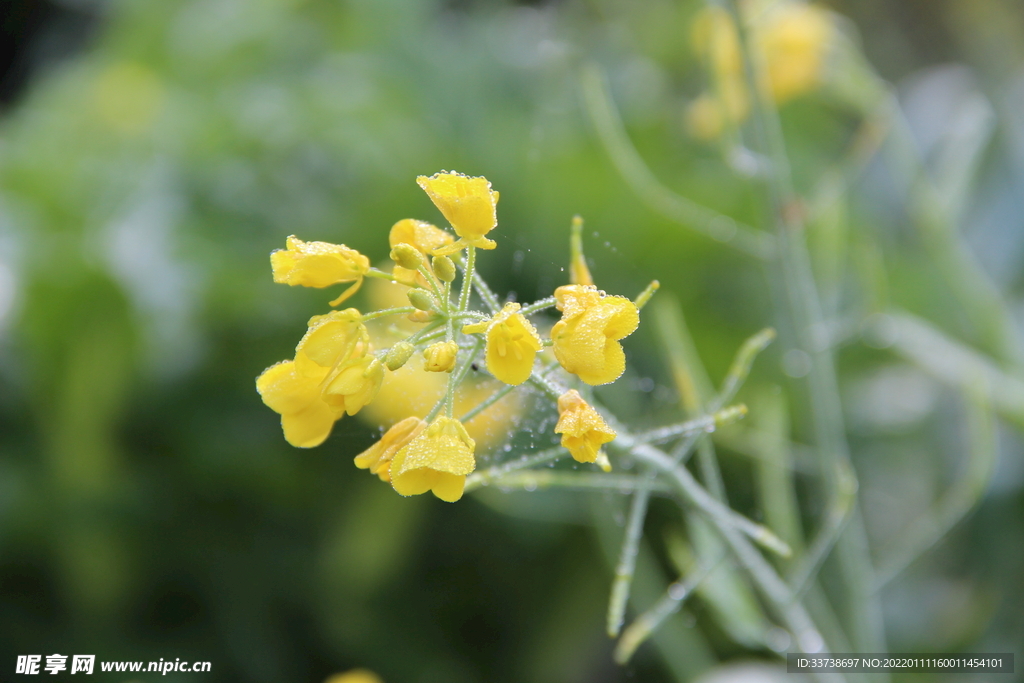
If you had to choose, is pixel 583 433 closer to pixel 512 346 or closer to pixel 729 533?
pixel 512 346

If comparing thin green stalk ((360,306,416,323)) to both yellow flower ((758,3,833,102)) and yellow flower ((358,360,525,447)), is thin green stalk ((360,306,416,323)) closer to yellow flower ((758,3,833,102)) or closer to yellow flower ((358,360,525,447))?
yellow flower ((358,360,525,447))

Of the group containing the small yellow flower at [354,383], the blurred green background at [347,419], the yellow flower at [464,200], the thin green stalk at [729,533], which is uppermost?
the yellow flower at [464,200]

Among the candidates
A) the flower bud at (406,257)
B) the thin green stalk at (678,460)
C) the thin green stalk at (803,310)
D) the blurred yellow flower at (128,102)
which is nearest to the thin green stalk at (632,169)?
the thin green stalk at (803,310)

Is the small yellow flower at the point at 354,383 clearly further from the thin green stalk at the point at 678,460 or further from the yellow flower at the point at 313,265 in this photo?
the thin green stalk at the point at 678,460

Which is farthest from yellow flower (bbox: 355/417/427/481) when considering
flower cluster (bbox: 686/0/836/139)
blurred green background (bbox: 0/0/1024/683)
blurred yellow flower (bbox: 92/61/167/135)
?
blurred yellow flower (bbox: 92/61/167/135)

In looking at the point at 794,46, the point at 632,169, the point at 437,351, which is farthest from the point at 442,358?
the point at 794,46

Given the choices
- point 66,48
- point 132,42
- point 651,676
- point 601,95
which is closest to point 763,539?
point 601,95
